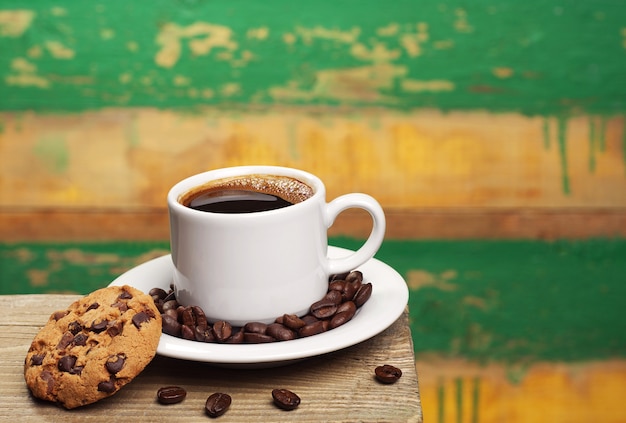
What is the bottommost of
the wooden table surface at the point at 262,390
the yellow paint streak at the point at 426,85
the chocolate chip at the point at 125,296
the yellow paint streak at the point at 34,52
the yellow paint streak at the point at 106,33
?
the wooden table surface at the point at 262,390

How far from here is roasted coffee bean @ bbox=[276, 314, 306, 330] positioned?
2.83 ft

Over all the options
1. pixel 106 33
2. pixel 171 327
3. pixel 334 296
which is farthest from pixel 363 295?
pixel 106 33

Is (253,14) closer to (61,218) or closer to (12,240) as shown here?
(61,218)

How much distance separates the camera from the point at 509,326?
1981 millimetres

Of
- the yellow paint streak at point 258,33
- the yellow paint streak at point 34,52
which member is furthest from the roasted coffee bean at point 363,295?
the yellow paint streak at point 34,52

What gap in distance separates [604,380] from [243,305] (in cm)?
148

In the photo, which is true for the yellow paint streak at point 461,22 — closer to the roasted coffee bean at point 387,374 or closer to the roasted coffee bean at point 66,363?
the roasted coffee bean at point 387,374

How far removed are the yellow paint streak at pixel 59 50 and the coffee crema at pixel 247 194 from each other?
40.1 inches

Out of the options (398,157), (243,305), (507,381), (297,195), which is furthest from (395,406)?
(507,381)

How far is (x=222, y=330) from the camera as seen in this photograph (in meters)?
0.85

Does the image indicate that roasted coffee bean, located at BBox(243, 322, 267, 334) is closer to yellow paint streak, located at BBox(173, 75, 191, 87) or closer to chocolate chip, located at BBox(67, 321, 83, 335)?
chocolate chip, located at BBox(67, 321, 83, 335)

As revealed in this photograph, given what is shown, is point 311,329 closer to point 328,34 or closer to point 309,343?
point 309,343

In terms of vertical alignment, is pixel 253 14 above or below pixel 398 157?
above

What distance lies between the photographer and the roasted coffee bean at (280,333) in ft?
2.78
